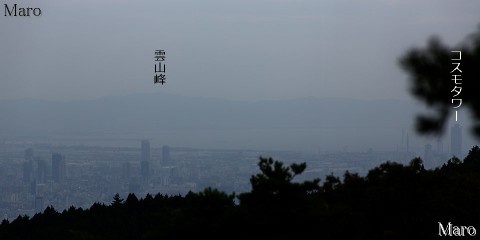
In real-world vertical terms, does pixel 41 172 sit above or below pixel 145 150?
below

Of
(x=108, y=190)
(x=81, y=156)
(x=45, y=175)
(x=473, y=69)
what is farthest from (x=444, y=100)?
(x=81, y=156)

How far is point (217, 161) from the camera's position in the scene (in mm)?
123875

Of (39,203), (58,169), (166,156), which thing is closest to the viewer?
(39,203)

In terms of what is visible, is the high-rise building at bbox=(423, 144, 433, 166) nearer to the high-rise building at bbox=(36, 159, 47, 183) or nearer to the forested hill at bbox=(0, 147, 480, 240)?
the high-rise building at bbox=(36, 159, 47, 183)

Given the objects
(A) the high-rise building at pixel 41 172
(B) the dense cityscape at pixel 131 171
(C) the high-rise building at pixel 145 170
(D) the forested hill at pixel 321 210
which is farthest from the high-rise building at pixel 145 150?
(D) the forested hill at pixel 321 210

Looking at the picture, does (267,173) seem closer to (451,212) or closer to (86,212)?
(451,212)

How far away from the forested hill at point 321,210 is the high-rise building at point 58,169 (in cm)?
10299

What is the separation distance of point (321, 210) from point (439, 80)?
7.52 feet

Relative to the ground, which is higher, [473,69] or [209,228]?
[473,69]

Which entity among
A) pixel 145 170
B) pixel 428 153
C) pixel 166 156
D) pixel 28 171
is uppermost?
pixel 428 153

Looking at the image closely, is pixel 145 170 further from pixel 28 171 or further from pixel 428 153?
pixel 428 153

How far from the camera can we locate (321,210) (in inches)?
413

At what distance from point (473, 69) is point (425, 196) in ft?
10.9

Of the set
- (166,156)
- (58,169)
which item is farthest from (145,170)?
(166,156)
